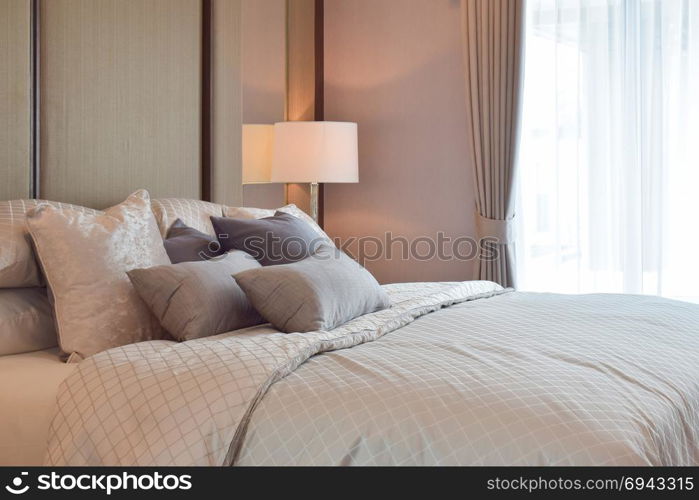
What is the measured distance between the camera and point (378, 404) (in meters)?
1.64

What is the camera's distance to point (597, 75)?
4273 mm

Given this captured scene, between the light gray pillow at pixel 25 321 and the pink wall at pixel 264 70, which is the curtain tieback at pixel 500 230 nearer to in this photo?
the pink wall at pixel 264 70

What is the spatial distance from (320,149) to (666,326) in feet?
7.52

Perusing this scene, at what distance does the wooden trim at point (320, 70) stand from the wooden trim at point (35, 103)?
2.30m

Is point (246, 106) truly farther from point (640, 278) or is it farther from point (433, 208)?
point (640, 278)

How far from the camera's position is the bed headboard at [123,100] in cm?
273

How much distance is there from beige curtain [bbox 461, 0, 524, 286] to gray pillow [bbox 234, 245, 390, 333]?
Result: 2.08m

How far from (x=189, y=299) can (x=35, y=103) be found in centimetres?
99

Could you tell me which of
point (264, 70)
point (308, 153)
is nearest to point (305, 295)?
point (308, 153)
